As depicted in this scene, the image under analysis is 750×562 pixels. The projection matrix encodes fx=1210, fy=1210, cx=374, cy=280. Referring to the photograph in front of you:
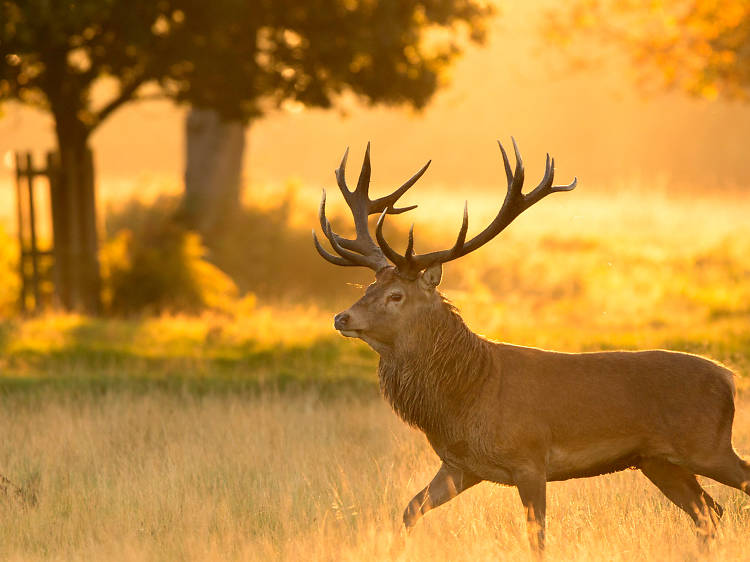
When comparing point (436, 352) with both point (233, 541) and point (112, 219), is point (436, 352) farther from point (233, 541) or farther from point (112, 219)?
point (112, 219)

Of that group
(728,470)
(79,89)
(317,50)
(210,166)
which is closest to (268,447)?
(728,470)

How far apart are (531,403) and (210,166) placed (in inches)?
614

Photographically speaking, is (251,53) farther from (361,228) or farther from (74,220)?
(361,228)

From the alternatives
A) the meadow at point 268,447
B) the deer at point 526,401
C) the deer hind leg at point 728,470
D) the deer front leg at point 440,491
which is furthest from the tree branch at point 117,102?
the deer hind leg at point 728,470

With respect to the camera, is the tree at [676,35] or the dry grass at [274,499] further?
the tree at [676,35]

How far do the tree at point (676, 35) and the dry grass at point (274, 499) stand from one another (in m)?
9.48

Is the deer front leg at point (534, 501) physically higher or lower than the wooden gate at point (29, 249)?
lower

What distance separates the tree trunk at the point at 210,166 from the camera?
2097cm

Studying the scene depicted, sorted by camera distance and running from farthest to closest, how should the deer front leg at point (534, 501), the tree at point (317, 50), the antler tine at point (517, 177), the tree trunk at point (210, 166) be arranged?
the tree trunk at point (210, 166), the tree at point (317, 50), the antler tine at point (517, 177), the deer front leg at point (534, 501)

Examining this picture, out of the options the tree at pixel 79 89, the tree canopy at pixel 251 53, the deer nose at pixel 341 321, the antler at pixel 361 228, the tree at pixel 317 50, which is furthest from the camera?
the tree at pixel 317 50

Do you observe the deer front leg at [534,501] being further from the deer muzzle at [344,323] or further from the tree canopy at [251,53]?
the tree canopy at [251,53]

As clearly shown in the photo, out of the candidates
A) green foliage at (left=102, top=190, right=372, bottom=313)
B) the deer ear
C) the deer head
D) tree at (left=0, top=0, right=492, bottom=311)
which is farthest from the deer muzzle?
green foliage at (left=102, top=190, right=372, bottom=313)

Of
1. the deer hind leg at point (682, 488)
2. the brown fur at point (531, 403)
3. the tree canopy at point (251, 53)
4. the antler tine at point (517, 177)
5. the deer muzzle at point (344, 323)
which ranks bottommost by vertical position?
the deer hind leg at point (682, 488)

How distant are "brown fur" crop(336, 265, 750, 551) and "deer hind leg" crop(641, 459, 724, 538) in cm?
12
